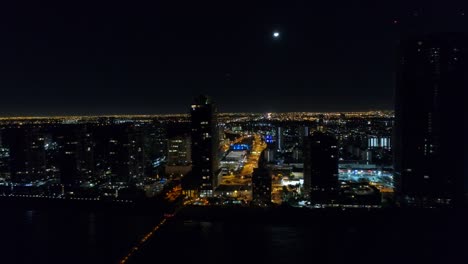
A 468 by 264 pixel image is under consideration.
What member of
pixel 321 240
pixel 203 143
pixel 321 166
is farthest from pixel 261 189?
pixel 321 240

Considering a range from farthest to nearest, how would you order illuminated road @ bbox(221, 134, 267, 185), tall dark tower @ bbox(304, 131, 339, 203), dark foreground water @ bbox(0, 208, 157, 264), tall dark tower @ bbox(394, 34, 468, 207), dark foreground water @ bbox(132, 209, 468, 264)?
illuminated road @ bbox(221, 134, 267, 185)
tall dark tower @ bbox(304, 131, 339, 203)
tall dark tower @ bbox(394, 34, 468, 207)
dark foreground water @ bbox(0, 208, 157, 264)
dark foreground water @ bbox(132, 209, 468, 264)

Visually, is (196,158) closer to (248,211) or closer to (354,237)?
(248,211)

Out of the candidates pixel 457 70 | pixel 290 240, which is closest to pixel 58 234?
pixel 290 240

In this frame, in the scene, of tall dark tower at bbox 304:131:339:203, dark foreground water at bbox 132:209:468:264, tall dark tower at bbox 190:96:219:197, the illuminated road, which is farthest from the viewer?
the illuminated road

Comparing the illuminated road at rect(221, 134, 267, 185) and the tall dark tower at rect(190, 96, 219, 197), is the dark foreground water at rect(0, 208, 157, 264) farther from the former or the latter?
the illuminated road at rect(221, 134, 267, 185)

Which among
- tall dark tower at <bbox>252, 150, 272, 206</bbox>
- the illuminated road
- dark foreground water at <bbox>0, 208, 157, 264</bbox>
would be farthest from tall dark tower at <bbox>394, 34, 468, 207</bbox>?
dark foreground water at <bbox>0, 208, 157, 264</bbox>
